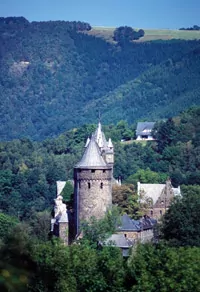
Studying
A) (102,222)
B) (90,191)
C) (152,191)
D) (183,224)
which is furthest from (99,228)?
(152,191)

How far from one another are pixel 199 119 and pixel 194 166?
17.6m

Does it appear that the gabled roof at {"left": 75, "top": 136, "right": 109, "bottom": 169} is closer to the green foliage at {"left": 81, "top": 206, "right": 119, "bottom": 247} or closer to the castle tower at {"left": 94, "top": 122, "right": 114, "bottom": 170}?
the green foliage at {"left": 81, "top": 206, "right": 119, "bottom": 247}

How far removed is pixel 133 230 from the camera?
51.2 m

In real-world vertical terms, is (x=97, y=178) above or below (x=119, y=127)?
above

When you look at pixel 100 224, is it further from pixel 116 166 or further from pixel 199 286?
pixel 116 166

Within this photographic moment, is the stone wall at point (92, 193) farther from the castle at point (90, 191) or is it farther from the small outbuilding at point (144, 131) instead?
the small outbuilding at point (144, 131)

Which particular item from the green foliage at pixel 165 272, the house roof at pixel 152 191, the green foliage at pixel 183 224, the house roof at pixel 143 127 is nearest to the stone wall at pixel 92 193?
the green foliage at pixel 183 224

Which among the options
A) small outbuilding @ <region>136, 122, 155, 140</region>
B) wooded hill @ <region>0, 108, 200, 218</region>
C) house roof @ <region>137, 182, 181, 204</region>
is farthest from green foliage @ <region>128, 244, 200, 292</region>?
small outbuilding @ <region>136, 122, 155, 140</region>

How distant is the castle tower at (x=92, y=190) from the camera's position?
1887 inches

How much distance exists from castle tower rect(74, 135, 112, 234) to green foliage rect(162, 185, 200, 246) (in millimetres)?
3533

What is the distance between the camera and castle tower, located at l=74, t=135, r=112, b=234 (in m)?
47.9

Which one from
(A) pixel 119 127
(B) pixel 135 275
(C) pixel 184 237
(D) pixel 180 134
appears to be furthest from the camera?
(A) pixel 119 127

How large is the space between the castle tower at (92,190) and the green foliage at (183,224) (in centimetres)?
353

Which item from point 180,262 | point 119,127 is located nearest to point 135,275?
point 180,262
